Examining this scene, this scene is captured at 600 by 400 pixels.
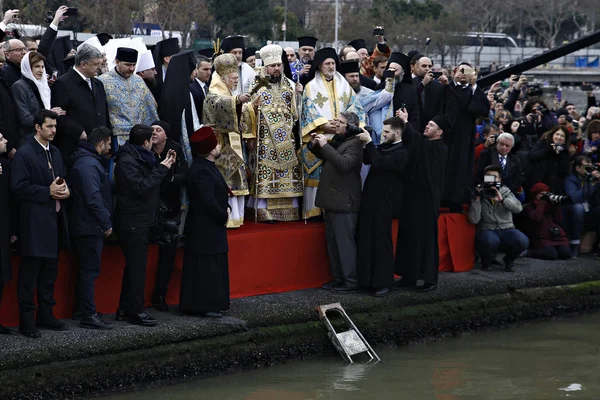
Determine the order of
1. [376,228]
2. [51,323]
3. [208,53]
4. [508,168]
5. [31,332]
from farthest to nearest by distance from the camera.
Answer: [508,168], [208,53], [376,228], [51,323], [31,332]

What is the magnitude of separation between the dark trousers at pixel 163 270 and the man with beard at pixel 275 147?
1412 mm

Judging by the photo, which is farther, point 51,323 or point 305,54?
point 305,54

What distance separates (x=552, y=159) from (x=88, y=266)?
6232mm

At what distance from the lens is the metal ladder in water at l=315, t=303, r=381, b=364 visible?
403 inches

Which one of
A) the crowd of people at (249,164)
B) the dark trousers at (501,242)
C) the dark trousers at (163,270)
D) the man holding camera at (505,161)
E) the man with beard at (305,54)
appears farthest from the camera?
the man holding camera at (505,161)

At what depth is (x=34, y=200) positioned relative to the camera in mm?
8859

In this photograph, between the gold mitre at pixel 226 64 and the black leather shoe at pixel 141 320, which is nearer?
the black leather shoe at pixel 141 320

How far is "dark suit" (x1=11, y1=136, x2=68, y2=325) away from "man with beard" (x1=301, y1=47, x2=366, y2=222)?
3083 millimetres

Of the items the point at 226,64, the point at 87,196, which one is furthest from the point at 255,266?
the point at 87,196

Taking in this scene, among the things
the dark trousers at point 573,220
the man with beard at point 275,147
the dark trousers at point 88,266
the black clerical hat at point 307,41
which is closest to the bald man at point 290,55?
the black clerical hat at point 307,41

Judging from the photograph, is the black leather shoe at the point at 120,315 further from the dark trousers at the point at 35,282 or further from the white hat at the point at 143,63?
the white hat at the point at 143,63

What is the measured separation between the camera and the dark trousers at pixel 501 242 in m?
12.3

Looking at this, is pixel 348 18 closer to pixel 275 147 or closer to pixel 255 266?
pixel 275 147

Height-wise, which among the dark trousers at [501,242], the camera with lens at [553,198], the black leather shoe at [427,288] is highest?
the camera with lens at [553,198]
